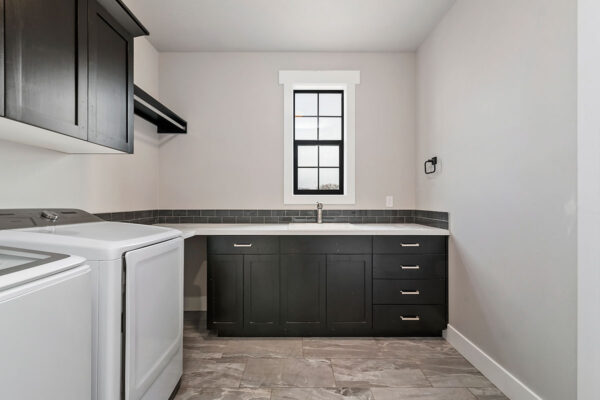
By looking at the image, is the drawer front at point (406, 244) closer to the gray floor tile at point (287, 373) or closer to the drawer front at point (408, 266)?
the drawer front at point (408, 266)

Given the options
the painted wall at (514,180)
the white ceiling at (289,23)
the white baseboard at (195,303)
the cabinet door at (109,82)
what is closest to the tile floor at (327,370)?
the painted wall at (514,180)

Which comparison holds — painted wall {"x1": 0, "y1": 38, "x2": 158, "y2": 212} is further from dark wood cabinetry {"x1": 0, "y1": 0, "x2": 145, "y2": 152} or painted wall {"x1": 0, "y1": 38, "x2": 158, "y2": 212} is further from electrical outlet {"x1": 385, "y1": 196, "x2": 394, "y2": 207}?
electrical outlet {"x1": 385, "y1": 196, "x2": 394, "y2": 207}

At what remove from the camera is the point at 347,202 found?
3369 millimetres

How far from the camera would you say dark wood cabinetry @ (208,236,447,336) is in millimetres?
2709

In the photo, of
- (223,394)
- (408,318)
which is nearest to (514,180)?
(408,318)

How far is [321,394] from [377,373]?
0.45m

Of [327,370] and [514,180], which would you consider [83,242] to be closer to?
[327,370]

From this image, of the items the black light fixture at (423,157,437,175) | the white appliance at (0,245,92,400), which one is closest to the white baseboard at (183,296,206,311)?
the white appliance at (0,245,92,400)

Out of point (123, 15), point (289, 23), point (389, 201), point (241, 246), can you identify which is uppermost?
point (289, 23)

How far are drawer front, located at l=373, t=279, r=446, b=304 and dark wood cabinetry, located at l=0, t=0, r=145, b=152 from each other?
215cm

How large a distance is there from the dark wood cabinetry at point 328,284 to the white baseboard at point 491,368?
0.20m

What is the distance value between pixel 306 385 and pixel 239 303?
0.91m

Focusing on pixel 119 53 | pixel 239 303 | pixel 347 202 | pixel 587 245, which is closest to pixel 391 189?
pixel 347 202

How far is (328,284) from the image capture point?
2725 mm
